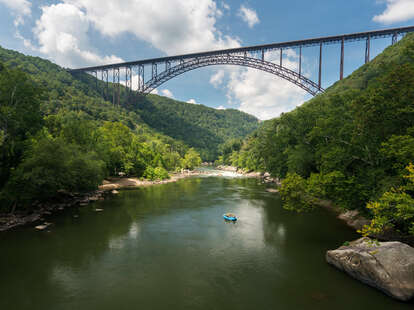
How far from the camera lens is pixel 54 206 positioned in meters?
20.0

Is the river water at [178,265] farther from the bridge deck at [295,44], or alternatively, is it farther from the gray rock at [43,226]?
the bridge deck at [295,44]

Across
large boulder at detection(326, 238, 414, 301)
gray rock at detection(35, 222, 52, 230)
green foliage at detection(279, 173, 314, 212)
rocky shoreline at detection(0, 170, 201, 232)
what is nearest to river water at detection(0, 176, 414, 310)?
large boulder at detection(326, 238, 414, 301)

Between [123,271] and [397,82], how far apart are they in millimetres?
Result: 14660

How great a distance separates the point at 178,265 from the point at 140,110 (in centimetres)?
9693

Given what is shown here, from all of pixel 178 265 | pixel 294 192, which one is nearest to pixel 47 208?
pixel 178 265

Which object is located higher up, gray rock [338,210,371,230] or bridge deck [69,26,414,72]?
bridge deck [69,26,414,72]

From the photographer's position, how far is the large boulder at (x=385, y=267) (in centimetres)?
773

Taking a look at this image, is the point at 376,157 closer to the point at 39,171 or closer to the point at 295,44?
the point at 39,171

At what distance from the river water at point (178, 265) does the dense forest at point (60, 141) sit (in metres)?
3.29

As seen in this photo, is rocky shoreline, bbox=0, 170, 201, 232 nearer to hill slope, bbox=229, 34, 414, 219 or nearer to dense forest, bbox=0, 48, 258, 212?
dense forest, bbox=0, 48, 258, 212

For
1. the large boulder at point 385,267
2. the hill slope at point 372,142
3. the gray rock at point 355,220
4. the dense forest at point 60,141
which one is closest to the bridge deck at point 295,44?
the dense forest at point 60,141

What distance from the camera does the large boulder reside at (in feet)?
25.4

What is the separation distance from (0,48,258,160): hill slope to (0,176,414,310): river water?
12108 mm

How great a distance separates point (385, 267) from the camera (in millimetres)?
8086
